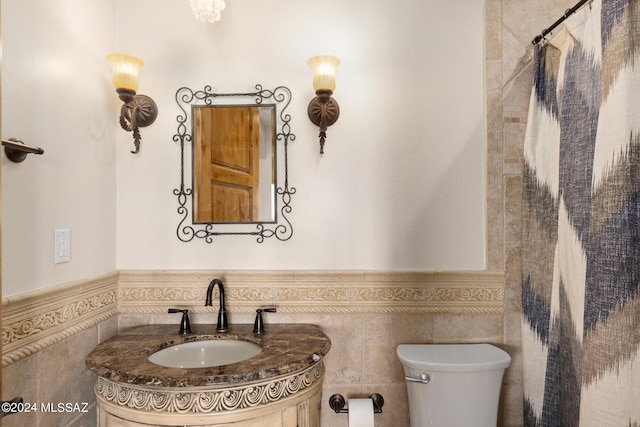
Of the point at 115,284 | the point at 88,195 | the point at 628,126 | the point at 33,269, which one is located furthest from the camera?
the point at 115,284

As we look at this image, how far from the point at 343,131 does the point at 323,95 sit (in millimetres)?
191

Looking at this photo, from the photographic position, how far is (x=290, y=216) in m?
1.52

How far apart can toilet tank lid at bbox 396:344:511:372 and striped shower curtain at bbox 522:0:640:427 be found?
0.16 metres

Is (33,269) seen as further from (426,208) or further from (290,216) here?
(426,208)

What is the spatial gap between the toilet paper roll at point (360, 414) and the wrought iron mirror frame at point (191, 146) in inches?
28.0

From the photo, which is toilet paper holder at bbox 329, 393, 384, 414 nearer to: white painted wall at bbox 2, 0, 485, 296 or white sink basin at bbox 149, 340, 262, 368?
white sink basin at bbox 149, 340, 262, 368

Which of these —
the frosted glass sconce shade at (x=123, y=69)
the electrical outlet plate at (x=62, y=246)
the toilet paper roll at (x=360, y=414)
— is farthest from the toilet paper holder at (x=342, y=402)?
the frosted glass sconce shade at (x=123, y=69)

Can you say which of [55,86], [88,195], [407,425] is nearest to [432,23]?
[55,86]

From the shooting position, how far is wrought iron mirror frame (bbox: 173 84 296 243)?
152 centimetres

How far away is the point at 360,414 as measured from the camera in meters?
1.30

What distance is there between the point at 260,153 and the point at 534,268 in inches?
48.5

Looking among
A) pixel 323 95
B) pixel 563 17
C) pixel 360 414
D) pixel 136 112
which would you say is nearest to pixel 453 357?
pixel 360 414

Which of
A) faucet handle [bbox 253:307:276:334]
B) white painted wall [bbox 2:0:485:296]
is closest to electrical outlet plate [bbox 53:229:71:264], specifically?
white painted wall [bbox 2:0:485:296]

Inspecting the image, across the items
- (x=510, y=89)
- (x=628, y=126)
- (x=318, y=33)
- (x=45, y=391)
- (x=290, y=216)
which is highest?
(x=318, y=33)
